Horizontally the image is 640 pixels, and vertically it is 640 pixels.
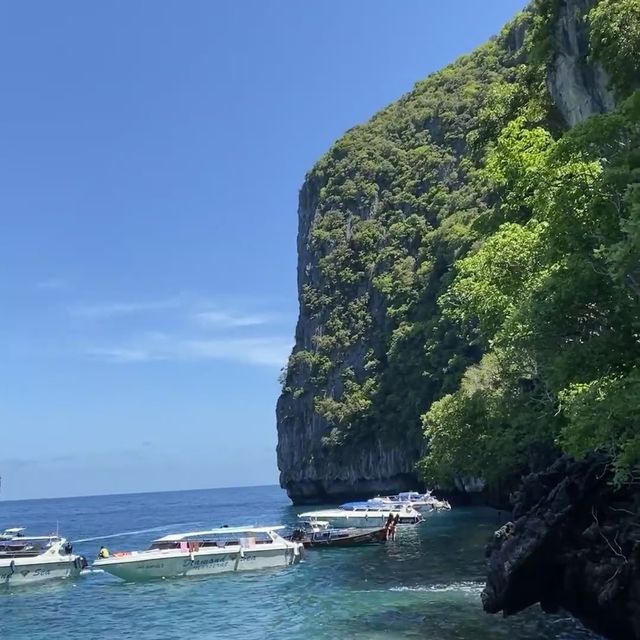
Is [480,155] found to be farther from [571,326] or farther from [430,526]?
Result: [571,326]

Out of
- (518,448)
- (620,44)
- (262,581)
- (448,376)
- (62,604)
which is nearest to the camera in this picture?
(620,44)

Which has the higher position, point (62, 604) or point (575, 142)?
point (575, 142)

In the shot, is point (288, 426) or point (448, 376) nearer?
point (448, 376)

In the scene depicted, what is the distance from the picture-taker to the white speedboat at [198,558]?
3045 centimetres

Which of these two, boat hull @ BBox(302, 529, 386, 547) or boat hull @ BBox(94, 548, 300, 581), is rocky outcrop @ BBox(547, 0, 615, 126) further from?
boat hull @ BBox(94, 548, 300, 581)

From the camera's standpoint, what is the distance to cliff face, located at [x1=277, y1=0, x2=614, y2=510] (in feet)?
231

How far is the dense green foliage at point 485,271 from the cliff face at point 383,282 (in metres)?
0.28

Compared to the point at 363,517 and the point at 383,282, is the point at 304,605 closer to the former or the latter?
the point at 363,517

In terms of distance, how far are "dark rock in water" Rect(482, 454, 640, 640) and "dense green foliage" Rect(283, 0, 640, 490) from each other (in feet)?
6.86

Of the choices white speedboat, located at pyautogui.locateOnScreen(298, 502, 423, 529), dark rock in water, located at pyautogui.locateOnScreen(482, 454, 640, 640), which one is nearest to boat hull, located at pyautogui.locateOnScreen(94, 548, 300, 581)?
dark rock in water, located at pyautogui.locateOnScreen(482, 454, 640, 640)

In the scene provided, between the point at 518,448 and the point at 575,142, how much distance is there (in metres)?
22.4

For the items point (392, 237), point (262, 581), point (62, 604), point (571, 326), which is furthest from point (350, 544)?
point (392, 237)

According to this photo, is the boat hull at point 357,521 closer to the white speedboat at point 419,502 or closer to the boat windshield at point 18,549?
the white speedboat at point 419,502

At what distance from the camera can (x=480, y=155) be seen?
4916 cm
